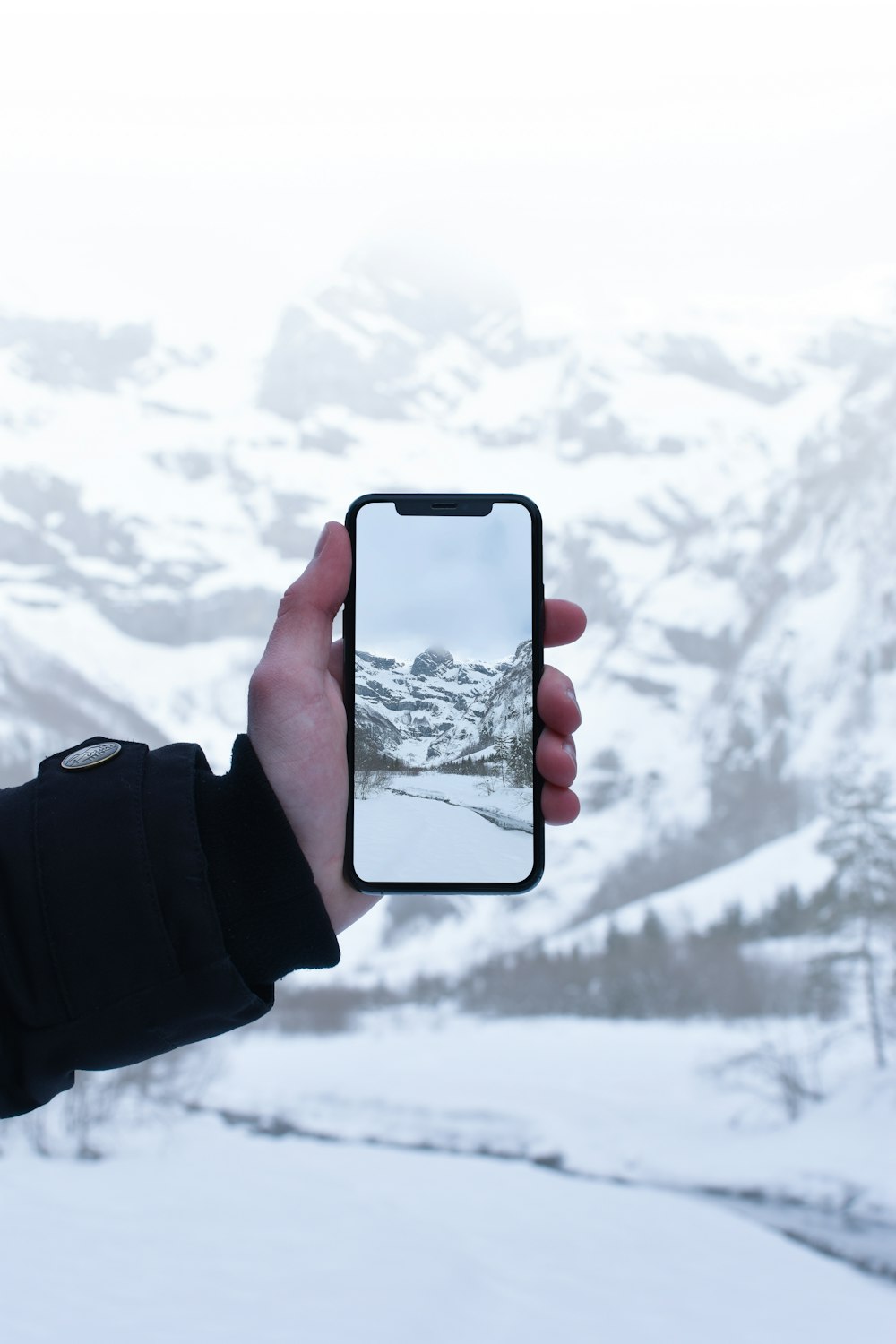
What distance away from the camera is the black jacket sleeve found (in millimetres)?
664

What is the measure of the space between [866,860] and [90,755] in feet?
22.9

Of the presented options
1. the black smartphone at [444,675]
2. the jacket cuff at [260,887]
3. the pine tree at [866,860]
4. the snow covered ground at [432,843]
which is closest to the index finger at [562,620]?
the black smartphone at [444,675]

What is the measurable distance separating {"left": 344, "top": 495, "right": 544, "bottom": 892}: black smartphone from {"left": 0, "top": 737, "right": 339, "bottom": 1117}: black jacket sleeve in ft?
0.51

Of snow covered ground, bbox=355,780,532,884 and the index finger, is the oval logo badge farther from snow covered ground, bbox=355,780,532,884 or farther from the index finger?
the index finger

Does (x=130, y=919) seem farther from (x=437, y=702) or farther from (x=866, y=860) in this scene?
(x=866, y=860)

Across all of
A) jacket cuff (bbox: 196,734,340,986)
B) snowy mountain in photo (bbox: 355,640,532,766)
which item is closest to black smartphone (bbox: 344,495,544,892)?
snowy mountain in photo (bbox: 355,640,532,766)

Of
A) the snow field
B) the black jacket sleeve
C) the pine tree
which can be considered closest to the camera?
the black jacket sleeve

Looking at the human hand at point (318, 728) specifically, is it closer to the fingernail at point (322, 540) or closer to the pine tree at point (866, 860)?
the fingernail at point (322, 540)

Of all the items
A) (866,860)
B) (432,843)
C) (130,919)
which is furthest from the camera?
(866,860)

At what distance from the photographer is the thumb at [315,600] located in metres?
0.87

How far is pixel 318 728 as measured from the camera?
877 mm

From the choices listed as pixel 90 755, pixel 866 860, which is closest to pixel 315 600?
pixel 90 755

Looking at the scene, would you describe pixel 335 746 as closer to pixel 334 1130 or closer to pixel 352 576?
pixel 352 576

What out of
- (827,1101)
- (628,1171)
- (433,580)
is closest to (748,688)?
(827,1101)
